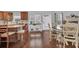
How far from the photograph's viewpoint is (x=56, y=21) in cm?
316

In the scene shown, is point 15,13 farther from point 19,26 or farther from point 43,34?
point 43,34

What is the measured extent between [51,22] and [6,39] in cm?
95

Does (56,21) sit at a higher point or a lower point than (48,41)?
higher

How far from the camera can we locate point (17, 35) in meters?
3.19

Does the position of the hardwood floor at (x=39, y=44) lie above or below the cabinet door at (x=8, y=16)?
below

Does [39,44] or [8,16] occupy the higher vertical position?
[8,16]

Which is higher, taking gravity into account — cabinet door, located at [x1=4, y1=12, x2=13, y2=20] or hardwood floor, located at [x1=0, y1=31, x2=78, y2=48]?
cabinet door, located at [x1=4, y1=12, x2=13, y2=20]

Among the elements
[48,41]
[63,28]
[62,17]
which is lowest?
[48,41]
